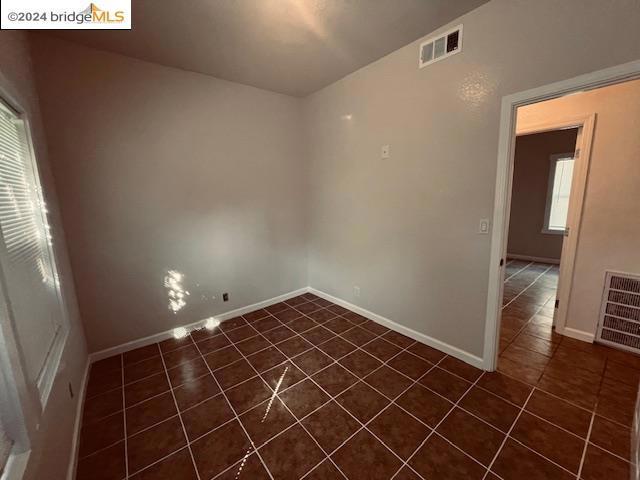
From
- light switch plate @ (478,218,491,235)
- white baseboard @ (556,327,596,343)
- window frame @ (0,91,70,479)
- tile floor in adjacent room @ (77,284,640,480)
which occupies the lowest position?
tile floor in adjacent room @ (77,284,640,480)

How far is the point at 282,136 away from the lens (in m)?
3.42

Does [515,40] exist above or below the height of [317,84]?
below

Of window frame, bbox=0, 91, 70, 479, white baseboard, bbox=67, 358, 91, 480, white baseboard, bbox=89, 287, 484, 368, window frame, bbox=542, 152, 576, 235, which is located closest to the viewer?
A: window frame, bbox=0, 91, 70, 479

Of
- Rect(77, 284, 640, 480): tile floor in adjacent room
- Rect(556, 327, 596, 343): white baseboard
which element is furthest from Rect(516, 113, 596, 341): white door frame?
Rect(77, 284, 640, 480): tile floor in adjacent room

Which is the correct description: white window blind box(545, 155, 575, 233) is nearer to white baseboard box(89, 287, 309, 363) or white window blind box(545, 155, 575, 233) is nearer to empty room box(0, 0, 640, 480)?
empty room box(0, 0, 640, 480)

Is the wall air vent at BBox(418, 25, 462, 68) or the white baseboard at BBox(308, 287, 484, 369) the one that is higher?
the wall air vent at BBox(418, 25, 462, 68)

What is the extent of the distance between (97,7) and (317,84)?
204 cm

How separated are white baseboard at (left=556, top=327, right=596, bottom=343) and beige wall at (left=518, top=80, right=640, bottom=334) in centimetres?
3

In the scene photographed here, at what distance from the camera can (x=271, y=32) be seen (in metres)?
2.06

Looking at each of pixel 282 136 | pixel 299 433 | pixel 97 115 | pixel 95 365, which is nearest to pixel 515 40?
pixel 282 136

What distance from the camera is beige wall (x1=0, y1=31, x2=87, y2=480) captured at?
44.0 inches

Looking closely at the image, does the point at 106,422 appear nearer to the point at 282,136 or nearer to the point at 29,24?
the point at 29,24

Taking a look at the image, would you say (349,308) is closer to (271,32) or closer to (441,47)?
(441,47)

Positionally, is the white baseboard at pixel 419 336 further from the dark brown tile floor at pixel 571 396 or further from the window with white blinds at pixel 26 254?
the window with white blinds at pixel 26 254
